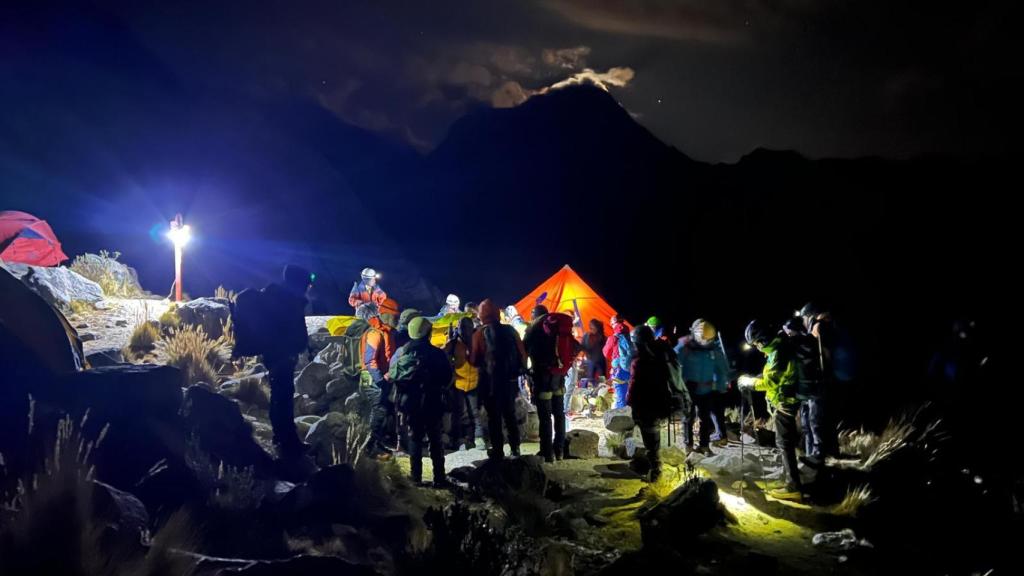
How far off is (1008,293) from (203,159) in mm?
59834

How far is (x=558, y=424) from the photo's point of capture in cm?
773

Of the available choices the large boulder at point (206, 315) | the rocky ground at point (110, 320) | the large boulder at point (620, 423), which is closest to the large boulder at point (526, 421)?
→ the large boulder at point (620, 423)

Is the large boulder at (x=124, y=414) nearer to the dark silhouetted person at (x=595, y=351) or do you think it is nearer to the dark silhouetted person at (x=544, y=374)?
the dark silhouetted person at (x=544, y=374)

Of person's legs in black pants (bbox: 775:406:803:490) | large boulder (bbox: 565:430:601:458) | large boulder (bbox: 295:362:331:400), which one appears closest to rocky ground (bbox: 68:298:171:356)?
large boulder (bbox: 295:362:331:400)

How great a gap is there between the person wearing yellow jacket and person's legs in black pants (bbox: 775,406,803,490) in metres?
3.96

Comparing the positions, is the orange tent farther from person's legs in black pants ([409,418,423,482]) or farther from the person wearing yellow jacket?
person's legs in black pants ([409,418,423,482])

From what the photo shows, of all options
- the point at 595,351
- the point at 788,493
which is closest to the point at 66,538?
the point at 788,493

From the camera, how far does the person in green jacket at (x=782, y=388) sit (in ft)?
20.0

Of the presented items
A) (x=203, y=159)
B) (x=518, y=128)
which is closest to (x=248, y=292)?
(x=203, y=159)

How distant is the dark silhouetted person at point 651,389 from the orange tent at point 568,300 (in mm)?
9463

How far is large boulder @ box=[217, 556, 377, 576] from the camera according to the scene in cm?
360

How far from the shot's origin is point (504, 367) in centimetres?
723

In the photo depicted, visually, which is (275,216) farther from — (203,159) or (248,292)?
(248,292)

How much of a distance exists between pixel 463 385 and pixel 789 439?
4327 millimetres
